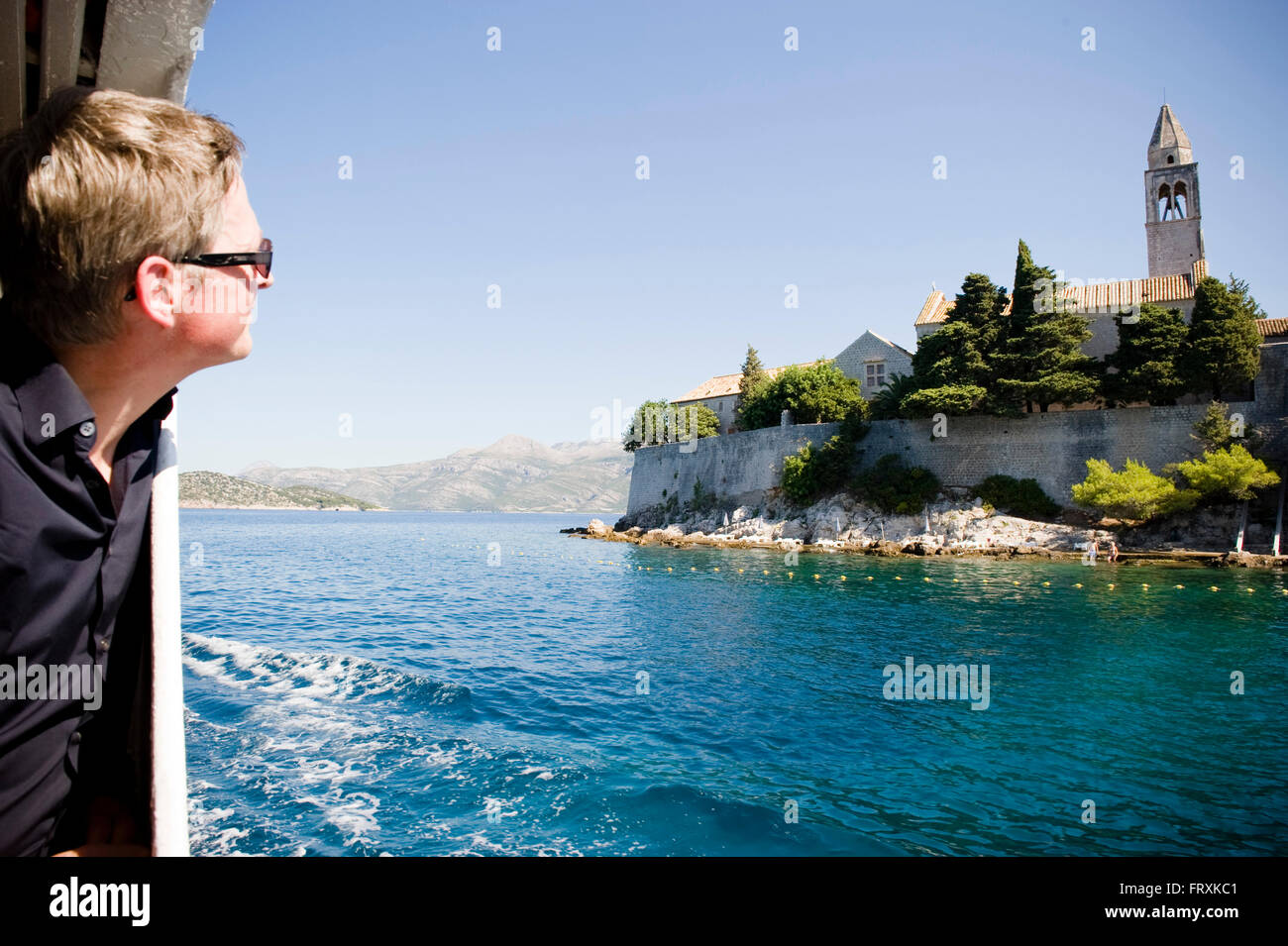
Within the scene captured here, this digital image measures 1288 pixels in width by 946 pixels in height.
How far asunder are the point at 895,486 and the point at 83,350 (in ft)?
126

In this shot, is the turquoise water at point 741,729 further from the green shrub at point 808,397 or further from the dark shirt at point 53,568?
the green shrub at point 808,397

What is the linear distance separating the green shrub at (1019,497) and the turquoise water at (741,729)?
44.2 feet

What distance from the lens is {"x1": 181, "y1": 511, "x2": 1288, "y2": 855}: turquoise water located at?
6.33 m

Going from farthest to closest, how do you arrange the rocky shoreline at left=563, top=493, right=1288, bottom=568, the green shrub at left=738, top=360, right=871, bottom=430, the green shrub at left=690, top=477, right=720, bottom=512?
the green shrub at left=690, top=477, right=720, bottom=512 → the green shrub at left=738, top=360, right=871, bottom=430 → the rocky shoreline at left=563, top=493, right=1288, bottom=568

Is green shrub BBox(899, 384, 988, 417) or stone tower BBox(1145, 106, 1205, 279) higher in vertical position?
stone tower BBox(1145, 106, 1205, 279)

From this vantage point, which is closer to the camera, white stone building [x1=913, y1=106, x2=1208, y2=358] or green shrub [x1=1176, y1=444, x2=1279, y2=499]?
green shrub [x1=1176, y1=444, x2=1279, y2=499]

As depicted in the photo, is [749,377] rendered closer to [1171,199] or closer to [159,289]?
[1171,199]

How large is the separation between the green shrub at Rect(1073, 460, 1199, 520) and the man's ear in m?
34.7

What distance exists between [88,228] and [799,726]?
9.45 m

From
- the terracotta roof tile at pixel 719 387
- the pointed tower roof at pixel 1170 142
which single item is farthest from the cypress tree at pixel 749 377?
the pointed tower roof at pixel 1170 142

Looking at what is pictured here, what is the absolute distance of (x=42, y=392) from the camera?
108 centimetres

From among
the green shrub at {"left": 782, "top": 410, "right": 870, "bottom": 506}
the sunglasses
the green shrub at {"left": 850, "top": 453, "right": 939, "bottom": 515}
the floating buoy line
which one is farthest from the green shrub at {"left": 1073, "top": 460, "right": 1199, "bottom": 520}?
the sunglasses

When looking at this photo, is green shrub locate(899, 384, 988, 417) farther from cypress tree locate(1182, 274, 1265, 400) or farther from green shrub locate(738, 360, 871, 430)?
cypress tree locate(1182, 274, 1265, 400)

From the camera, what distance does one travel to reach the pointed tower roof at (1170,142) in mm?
39250
